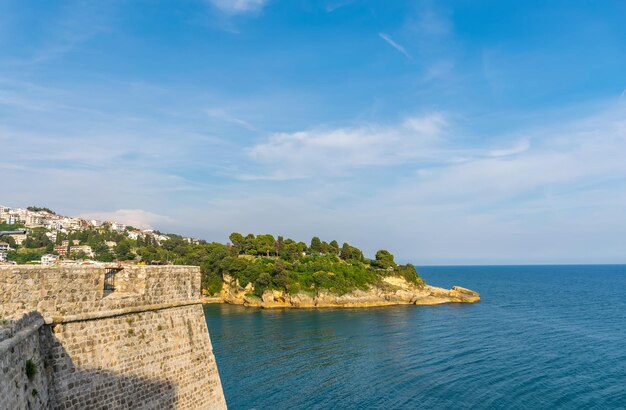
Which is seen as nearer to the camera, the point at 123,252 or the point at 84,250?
the point at 123,252

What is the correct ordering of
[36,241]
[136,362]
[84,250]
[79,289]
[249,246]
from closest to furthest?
[79,289]
[136,362]
[84,250]
[36,241]
[249,246]

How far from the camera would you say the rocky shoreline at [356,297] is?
84.0 m

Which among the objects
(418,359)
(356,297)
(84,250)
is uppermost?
(84,250)

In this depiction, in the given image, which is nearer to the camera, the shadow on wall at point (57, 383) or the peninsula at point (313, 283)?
the shadow on wall at point (57, 383)

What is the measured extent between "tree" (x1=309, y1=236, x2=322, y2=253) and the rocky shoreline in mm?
25400

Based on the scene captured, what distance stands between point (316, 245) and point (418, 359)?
7537 cm

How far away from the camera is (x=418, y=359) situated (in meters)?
43.5

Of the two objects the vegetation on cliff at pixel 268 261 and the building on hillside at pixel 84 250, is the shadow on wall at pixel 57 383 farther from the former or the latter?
the building on hillside at pixel 84 250

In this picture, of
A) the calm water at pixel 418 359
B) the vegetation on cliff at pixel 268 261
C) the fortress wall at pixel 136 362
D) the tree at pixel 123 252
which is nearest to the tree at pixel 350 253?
the vegetation on cliff at pixel 268 261

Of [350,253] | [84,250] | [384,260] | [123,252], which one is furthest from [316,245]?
[84,250]

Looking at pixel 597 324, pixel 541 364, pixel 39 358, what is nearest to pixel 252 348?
pixel 541 364

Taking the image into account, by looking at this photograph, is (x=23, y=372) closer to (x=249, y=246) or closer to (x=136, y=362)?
(x=136, y=362)

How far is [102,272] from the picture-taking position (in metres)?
11.5

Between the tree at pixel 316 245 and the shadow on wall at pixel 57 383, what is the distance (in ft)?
345
